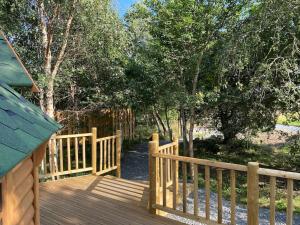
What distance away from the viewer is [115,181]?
6.05 meters

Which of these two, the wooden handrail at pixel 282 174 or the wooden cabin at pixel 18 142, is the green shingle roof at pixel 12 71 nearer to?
the wooden cabin at pixel 18 142

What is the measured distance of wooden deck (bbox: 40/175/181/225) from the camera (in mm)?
4293

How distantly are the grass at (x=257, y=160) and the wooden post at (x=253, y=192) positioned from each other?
3.27 metres

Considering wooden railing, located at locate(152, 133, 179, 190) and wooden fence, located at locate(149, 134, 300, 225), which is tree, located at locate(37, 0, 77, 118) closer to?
wooden railing, located at locate(152, 133, 179, 190)

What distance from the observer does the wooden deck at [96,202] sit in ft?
14.1

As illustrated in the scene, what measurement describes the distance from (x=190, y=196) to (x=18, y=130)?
5.89 m

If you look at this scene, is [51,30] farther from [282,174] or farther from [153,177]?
[282,174]

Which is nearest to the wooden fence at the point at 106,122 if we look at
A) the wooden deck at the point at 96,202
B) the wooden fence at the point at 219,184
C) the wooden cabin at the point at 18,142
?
the wooden deck at the point at 96,202

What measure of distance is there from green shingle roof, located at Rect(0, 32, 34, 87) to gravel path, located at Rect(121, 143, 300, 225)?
401 centimetres

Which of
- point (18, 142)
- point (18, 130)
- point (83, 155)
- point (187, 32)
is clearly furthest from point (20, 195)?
point (187, 32)

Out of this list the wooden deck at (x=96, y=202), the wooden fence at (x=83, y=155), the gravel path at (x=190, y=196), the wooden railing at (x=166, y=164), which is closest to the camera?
the wooden deck at (x=96, y=202)

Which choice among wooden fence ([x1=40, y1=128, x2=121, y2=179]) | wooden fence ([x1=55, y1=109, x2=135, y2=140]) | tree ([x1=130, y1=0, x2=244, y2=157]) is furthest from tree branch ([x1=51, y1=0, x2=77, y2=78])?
wooden fence ([x1=55, y1=109, x2=135, y2=140])

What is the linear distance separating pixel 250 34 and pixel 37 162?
4.58 m

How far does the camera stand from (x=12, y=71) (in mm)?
2688
